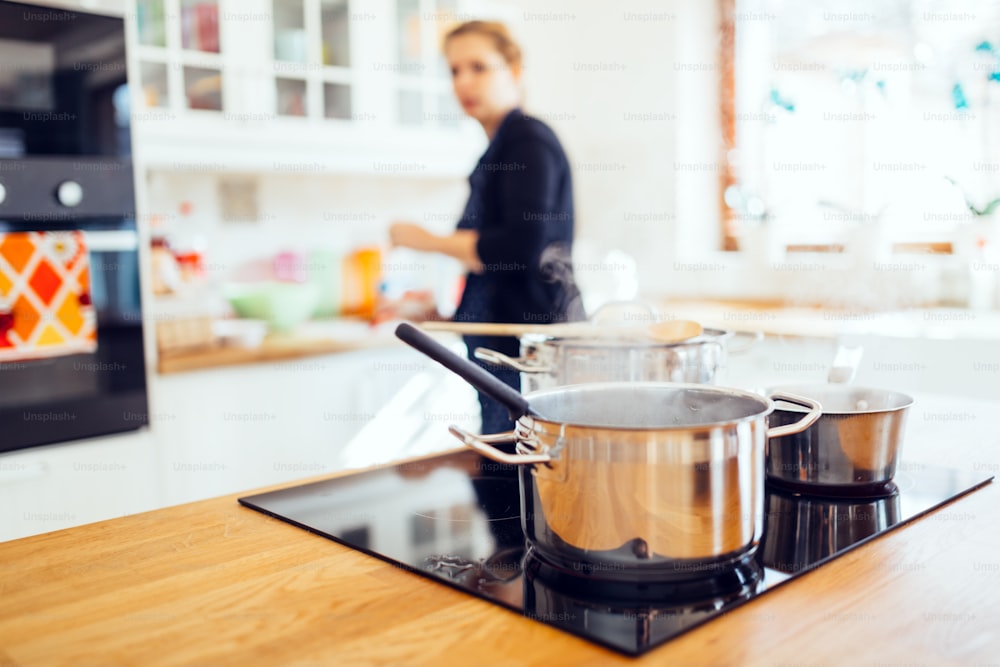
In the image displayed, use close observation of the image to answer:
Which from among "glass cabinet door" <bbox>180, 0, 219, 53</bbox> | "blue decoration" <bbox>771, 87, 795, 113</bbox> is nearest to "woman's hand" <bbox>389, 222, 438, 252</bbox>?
"glass cabinet door" <bbox>180, 0, 219, 53</bbox>

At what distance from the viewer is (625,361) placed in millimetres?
929

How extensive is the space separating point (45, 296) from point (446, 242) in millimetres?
836

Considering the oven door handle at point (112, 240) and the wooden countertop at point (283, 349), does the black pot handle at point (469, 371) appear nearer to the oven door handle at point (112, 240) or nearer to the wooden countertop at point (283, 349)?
the oven door handle at point (112, 240)

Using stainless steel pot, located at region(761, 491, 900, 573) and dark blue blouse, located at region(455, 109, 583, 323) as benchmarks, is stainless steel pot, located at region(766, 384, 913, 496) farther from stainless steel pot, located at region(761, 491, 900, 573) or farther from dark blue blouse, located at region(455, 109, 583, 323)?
dark blue blouse, located at region(455, 109, 583, 323)

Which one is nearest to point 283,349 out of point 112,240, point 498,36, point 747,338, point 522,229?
point 112,240

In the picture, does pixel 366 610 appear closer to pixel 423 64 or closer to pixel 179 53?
pixel 179 53

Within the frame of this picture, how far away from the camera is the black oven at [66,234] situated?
67.1 inches

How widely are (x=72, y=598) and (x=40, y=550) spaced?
14 cm

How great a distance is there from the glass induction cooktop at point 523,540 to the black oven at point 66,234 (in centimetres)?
106

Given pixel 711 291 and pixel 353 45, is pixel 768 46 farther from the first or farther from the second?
pixel 353 45

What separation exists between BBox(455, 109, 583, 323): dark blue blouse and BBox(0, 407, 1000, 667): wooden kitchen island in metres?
1.18

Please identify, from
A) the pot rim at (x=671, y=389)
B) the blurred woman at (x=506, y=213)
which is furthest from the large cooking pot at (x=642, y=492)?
the blurred woman at (x=506, y=213)

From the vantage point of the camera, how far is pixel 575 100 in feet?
12.4

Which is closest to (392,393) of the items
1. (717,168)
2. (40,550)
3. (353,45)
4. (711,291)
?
(353,45)
